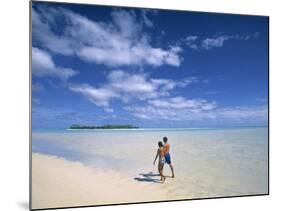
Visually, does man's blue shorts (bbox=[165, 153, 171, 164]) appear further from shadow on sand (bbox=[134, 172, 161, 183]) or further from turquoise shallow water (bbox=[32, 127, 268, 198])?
shadow on sand (bbox=[134, 172, 161, 183])

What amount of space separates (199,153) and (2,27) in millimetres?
3267

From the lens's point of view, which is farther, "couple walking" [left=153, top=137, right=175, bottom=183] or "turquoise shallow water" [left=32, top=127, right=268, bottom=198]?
"couple walking" [left=153, top=137, right=175, bottom=183]

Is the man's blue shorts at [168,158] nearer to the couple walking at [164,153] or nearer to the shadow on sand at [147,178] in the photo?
the couple walking at [164,153]

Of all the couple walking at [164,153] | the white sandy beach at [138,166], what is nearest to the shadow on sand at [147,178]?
the white sandy beach at [138,166]

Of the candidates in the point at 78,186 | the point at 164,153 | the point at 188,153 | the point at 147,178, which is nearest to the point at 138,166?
the point at 147,178

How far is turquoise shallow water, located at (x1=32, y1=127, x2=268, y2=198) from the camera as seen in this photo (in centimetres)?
509

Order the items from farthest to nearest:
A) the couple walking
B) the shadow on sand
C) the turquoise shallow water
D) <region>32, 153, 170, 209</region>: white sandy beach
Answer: the couple walking, the shadow on sand, the turquoise shallow water, <region>32, 153, 170, 209</region>: white sandy beach

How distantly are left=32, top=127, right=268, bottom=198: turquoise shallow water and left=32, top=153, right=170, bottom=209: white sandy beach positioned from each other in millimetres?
109

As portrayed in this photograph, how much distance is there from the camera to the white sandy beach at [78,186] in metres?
4.88

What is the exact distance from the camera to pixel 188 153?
17.9 ft

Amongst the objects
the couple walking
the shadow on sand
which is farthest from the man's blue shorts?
the shadow on sand

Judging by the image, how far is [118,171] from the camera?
17.2 feet

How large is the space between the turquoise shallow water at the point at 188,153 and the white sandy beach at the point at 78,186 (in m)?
0.11

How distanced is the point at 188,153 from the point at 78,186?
1.64 metres
